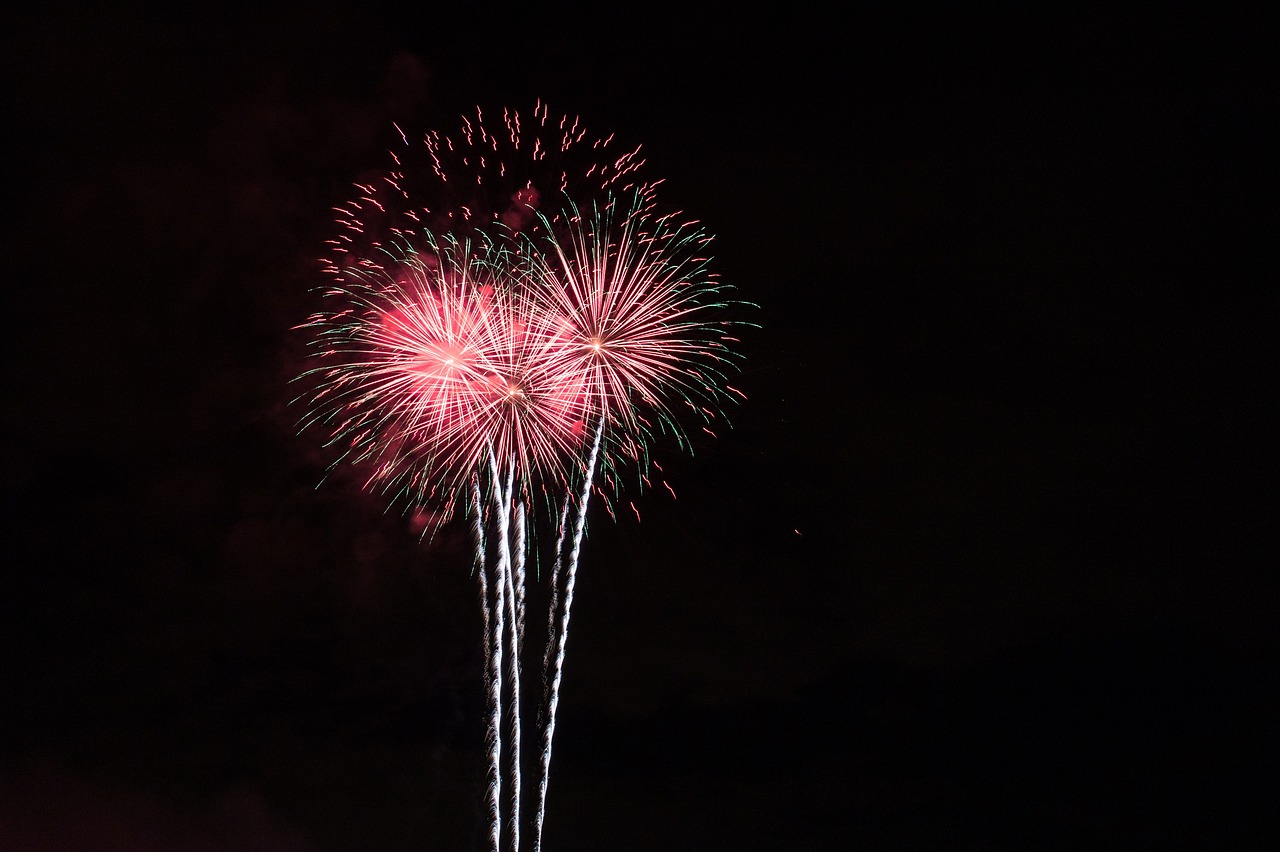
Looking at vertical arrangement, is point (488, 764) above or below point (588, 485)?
below

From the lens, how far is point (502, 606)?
596 inches

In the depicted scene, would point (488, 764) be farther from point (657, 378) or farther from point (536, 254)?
point (536, 254)

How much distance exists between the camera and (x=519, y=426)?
14461 mm

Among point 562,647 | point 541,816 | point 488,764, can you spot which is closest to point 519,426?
point 562,647

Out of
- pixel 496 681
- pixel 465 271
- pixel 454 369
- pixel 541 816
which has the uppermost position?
pixel 465 271

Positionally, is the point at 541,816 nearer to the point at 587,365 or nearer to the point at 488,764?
the point at 488,764

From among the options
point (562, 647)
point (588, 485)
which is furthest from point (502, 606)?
point (588, 485)

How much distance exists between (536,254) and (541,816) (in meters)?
9.58

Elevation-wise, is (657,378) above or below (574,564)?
above

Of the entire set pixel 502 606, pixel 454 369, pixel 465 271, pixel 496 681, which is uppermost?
pixel 465 271

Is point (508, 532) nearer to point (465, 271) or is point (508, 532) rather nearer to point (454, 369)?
point (454, 369)

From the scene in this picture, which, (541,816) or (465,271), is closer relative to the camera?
(465,271)

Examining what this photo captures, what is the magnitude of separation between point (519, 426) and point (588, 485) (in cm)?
154

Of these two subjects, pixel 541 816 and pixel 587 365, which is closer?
pixel 587 365
